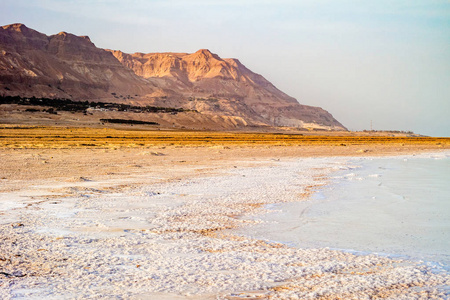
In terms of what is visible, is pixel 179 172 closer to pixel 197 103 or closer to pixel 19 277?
pixel 19 277

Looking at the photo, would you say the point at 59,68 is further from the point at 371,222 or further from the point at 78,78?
the point at 371,222

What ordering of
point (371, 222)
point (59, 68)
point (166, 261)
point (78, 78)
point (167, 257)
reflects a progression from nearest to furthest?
point (166, 261) → point (167, 257) → point (371, 222) → point (59, 68) → point (78, 78)

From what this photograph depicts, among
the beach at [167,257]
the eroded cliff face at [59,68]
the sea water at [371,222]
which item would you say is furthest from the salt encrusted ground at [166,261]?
the eroded cliff face at [59,68]

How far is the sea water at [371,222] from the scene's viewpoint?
21.5 feet

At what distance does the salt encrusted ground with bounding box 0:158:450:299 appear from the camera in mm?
4625

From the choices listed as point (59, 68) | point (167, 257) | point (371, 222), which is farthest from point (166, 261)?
point (59, 68)

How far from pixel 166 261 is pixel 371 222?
428 centimetres

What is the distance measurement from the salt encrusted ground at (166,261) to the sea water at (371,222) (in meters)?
0.55

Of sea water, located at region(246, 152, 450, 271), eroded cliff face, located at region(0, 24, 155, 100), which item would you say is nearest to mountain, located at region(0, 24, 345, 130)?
eroded cliff face, located at region(0, 24, 155, 100)

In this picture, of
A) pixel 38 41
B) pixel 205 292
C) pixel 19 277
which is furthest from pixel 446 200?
pixel 38 41

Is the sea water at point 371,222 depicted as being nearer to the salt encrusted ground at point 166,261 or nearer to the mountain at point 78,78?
the salt encrusted ground at point 166,261

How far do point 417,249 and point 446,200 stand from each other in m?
5.42

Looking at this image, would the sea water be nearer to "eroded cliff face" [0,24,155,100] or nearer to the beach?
the beach

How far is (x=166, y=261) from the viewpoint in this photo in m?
5.59
